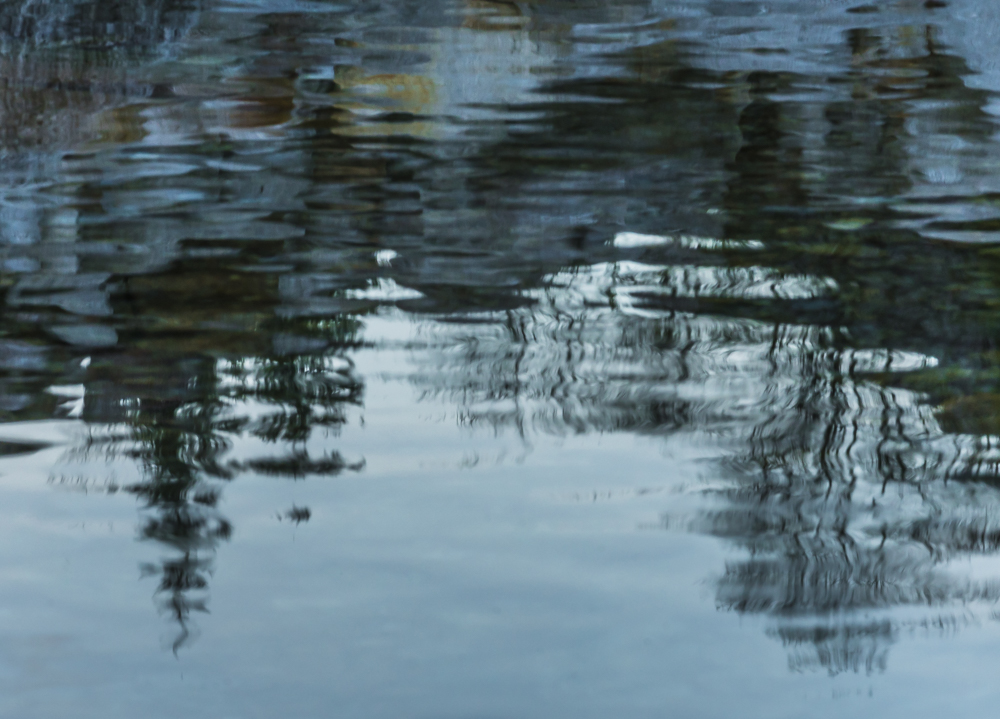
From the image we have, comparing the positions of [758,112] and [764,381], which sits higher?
[758,112]

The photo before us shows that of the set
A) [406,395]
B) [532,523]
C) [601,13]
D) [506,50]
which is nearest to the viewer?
[532,523]

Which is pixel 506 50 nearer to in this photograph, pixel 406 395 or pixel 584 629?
pixel 406 395

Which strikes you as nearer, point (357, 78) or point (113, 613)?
point (113, 613)

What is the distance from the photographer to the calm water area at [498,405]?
5.82 ft

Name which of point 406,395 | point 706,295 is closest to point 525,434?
point 406,395

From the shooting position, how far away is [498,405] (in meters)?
2.62

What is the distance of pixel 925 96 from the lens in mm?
5367

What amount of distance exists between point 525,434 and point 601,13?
16.1ft

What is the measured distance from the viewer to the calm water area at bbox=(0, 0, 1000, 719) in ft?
5.82

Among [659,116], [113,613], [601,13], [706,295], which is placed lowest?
[113,613]

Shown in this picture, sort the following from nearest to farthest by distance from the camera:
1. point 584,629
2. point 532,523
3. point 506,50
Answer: point 584,629 → point 532,523 → point 506,50

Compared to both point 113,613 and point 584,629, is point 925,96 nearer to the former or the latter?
point 584,629

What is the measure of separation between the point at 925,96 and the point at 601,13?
220cm

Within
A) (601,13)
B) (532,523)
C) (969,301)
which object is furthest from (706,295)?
(601,13)
